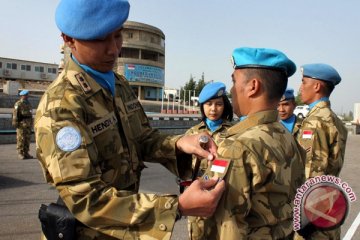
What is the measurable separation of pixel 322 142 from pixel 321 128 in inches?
4.7

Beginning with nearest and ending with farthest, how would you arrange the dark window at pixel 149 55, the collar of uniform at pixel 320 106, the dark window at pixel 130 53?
the collar of uniform at pixel 320 106
the dark window at pixel 130 53
the dark window at pixel 149 55

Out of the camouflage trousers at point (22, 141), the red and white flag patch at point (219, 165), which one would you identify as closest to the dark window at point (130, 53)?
the camouflage trousers at point (22, 141)

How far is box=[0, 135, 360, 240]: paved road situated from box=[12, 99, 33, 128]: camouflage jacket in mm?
902

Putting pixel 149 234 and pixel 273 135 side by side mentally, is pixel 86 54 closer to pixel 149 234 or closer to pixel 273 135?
pixel 149 234

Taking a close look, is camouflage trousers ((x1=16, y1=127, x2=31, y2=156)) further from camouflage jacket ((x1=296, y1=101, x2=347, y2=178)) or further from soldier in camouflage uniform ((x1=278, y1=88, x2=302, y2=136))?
camouflage jacket ((x1=296, y1=101, x2=347, y2=178))

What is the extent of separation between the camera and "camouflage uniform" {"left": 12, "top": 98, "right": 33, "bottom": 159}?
9.12 m

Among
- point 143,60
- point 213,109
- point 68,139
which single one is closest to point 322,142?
point 213,109

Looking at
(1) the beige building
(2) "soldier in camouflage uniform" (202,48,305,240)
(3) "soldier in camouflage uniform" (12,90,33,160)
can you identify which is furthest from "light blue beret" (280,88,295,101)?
(1) the beige building

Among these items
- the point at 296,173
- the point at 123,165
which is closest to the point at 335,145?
the point at 296,173

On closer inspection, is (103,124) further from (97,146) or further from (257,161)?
(257,161)

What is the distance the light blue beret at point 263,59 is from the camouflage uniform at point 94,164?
0.67 m

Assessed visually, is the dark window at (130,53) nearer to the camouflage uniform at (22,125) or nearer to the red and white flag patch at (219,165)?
the camouflage uniform at (22,125)

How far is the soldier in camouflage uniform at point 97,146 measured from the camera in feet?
3.97

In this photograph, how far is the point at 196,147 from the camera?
1.73 m
